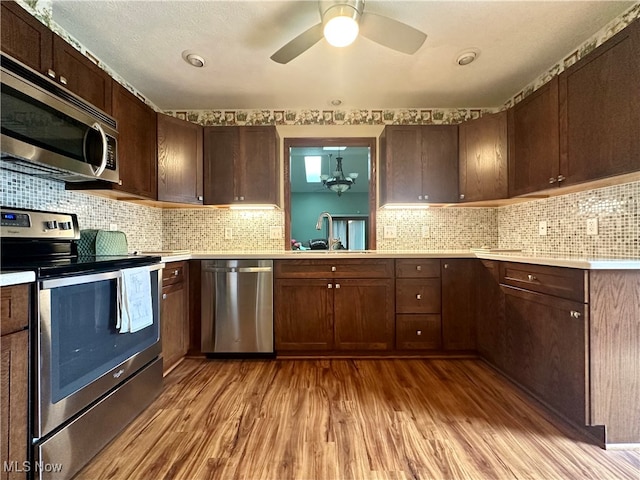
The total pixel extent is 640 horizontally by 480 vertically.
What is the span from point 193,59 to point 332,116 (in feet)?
4.41

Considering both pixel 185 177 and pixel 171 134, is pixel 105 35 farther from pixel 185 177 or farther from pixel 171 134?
pixel 185 177

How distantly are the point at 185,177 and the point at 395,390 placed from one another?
2.33m

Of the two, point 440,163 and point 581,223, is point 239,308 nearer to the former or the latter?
point 440,163

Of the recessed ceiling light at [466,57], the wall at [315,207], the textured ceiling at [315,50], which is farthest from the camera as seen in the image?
the wall at [315,207]

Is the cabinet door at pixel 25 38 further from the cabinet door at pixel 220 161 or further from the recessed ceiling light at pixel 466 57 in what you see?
the recessed ceiling light at pixel 466 57

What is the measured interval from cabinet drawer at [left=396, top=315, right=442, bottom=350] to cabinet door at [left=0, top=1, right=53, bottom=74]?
2669mm

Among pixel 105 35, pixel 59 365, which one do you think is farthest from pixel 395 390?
pixel 105 35

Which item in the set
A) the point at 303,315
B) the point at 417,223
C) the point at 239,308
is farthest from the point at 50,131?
the point at 417,223

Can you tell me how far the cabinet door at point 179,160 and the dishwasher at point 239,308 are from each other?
27.5 inches

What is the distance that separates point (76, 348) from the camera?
1.21 meters

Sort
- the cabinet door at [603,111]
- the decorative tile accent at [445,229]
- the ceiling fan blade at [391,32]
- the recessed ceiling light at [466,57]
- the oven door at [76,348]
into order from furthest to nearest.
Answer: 1. the decorative tile accent at [445,229]
2. the recessed ceiling light at [466,57]
3. the ceiling fan blade at [391,32]
4. the cabinet door at [603,111]
5. the oven door at [76,348]

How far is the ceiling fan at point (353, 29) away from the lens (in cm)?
146

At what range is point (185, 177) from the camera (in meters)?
2.49

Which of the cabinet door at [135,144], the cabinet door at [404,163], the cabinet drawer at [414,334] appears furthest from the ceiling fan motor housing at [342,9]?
the cabinet drawer at [414,334]
